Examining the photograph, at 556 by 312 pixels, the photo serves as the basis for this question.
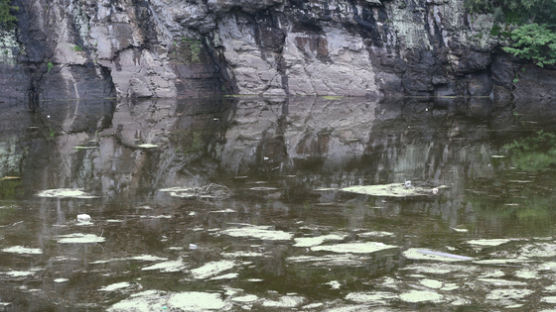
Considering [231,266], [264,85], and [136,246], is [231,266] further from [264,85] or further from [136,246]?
[264,85]

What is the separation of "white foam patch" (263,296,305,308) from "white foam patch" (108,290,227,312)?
25cm

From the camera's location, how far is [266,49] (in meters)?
21.8

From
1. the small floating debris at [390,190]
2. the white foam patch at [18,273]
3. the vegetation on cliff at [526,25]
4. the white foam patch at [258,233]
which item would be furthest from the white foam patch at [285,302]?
the vegetation on cliff at [526,25]

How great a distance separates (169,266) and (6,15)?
56.0ft

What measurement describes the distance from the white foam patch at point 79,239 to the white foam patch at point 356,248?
1.65 meters

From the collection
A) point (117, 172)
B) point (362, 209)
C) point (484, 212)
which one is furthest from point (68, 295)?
point (117, 172)

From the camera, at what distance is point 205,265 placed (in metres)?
4.79

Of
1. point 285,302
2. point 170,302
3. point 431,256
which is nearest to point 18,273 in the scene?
point 170,302

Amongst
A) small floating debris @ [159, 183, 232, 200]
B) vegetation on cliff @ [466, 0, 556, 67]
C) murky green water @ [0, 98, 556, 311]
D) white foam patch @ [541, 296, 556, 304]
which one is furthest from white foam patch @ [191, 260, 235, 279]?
vegetation on cliff @ [466, 0, 556, 67]

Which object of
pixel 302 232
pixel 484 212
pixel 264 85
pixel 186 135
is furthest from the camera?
pixel 264 85

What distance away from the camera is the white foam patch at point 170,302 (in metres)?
4.01

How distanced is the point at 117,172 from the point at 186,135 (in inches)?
147

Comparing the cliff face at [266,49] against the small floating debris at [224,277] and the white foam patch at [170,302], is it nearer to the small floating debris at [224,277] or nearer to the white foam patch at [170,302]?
the small floating debris at [224,277]

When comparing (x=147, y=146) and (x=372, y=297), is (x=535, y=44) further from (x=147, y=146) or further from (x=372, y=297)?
(x=372, y=297)
